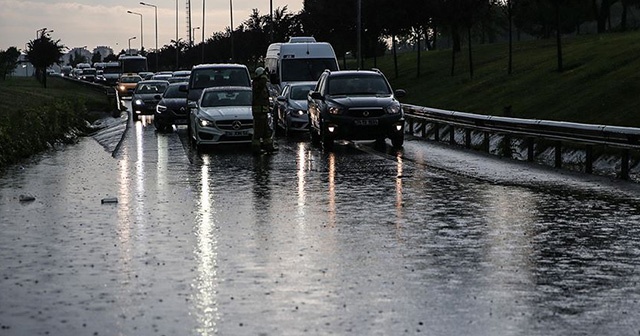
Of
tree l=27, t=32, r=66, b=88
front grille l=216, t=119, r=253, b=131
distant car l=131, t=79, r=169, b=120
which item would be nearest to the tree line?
tree l=27, t=32, r=66, b=88

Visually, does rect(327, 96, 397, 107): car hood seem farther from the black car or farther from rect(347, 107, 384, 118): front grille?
the black car

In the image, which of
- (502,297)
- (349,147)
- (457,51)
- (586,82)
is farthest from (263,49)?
(502,297)

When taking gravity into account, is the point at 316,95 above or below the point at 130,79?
below

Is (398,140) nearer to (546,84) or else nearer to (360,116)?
(360,116)

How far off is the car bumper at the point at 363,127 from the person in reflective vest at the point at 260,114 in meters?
1.91

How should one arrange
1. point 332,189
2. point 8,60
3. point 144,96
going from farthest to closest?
point 8,60, point 144,96, point 332,189

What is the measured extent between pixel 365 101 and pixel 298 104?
6.72 metres

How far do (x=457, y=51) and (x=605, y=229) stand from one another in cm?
7192

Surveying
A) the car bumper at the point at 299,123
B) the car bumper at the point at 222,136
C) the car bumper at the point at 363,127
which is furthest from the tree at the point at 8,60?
the car bumper at the point at 363,127

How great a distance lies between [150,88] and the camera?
51.3m

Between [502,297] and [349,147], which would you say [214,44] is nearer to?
[349,147]

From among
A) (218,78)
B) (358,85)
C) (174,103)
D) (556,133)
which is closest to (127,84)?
(174,103)

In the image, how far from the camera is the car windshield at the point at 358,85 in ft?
97.7

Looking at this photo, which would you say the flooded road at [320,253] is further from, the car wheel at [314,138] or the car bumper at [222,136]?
the car wheel at [314,138]
